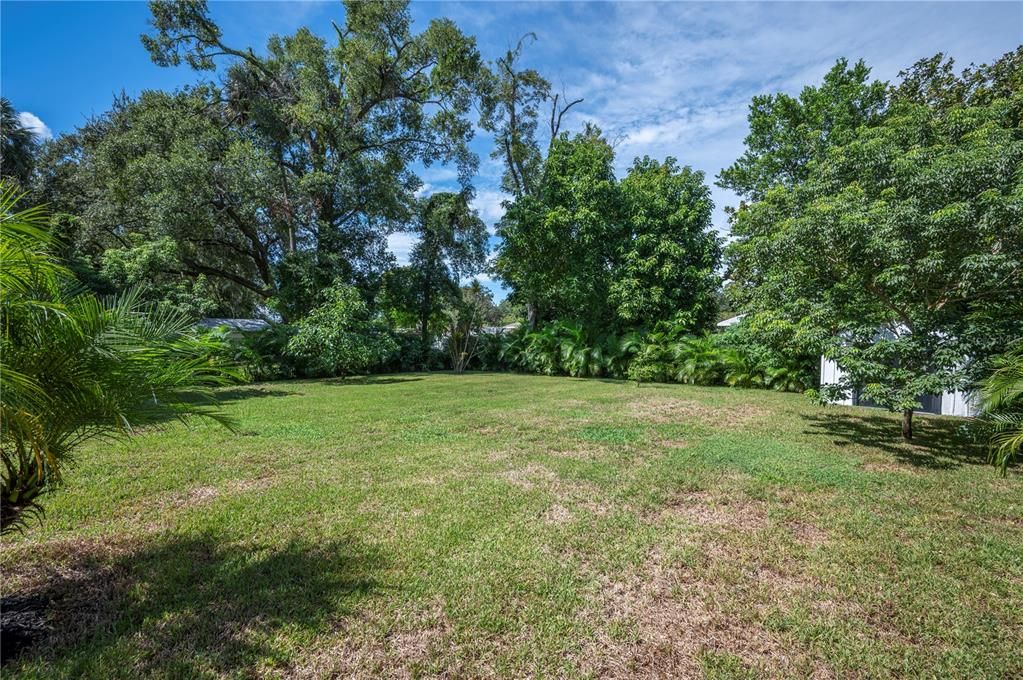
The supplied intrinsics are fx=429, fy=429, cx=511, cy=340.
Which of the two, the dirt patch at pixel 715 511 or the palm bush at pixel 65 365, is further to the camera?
the dirt patch at pixel 715 511

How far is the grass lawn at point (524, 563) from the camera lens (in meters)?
1.99

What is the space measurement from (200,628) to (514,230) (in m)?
15.9

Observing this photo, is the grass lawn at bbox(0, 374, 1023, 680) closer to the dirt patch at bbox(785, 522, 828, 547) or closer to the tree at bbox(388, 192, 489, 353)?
the dirt patch at bbox(785, 522, 828, 547)

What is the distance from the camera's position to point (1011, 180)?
202 inches

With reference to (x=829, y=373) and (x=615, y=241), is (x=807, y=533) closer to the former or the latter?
(x=829, y=373)

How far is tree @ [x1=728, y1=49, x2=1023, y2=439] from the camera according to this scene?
485 centimetres

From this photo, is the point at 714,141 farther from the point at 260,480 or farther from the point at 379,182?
the point at 260,480

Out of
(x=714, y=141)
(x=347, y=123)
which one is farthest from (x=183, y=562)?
(x=714, y=141)

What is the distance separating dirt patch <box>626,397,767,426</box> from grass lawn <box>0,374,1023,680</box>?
1.87 m

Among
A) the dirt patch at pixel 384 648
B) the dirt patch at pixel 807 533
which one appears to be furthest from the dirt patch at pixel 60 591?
the dirt patch at pixel 807 533

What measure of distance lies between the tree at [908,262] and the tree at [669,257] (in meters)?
7.88

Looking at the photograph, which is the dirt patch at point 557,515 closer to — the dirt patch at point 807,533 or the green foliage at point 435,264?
the dirt patch at point 807,533

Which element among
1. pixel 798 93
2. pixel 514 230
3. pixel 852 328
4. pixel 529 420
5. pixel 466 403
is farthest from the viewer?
pixel 514 230

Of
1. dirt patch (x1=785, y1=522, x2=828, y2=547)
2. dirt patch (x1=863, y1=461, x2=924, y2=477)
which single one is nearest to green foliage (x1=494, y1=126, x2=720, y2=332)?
dirt patch (x1=863, y1=461, x2=924, y2=477)
